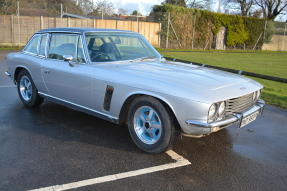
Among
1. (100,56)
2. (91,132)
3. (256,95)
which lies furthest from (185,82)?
(91,132)

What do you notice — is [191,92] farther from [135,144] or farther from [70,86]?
[70,86]

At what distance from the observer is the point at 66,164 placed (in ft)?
11.4

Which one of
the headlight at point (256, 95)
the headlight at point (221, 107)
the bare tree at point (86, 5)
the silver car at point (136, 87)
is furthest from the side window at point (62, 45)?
the bare tree at point (86, 5)

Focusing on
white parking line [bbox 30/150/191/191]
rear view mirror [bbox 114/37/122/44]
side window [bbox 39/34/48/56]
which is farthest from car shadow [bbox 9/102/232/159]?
rear view mirror [bbox 114/37/122/44]

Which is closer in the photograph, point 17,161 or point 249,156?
point 17,161

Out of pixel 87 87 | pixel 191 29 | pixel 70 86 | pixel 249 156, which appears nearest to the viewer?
pixel 249 156

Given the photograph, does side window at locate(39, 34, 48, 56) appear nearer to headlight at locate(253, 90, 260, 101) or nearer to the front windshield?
the front windshield

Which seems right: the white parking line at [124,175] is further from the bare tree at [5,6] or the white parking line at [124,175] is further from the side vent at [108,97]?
Answer: the bare tree at [5,6]

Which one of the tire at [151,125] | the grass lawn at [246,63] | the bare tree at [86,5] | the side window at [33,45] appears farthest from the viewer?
the bare tree at [86,5]

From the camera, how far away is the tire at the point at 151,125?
3598mm

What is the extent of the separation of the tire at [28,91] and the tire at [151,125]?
2.55m

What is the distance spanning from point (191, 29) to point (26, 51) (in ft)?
73.4

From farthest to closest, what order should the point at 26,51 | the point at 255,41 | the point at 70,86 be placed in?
the point at 255,41 < the point at 26,51 < the point at 70,86

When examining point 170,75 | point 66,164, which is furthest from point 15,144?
point 170,75
